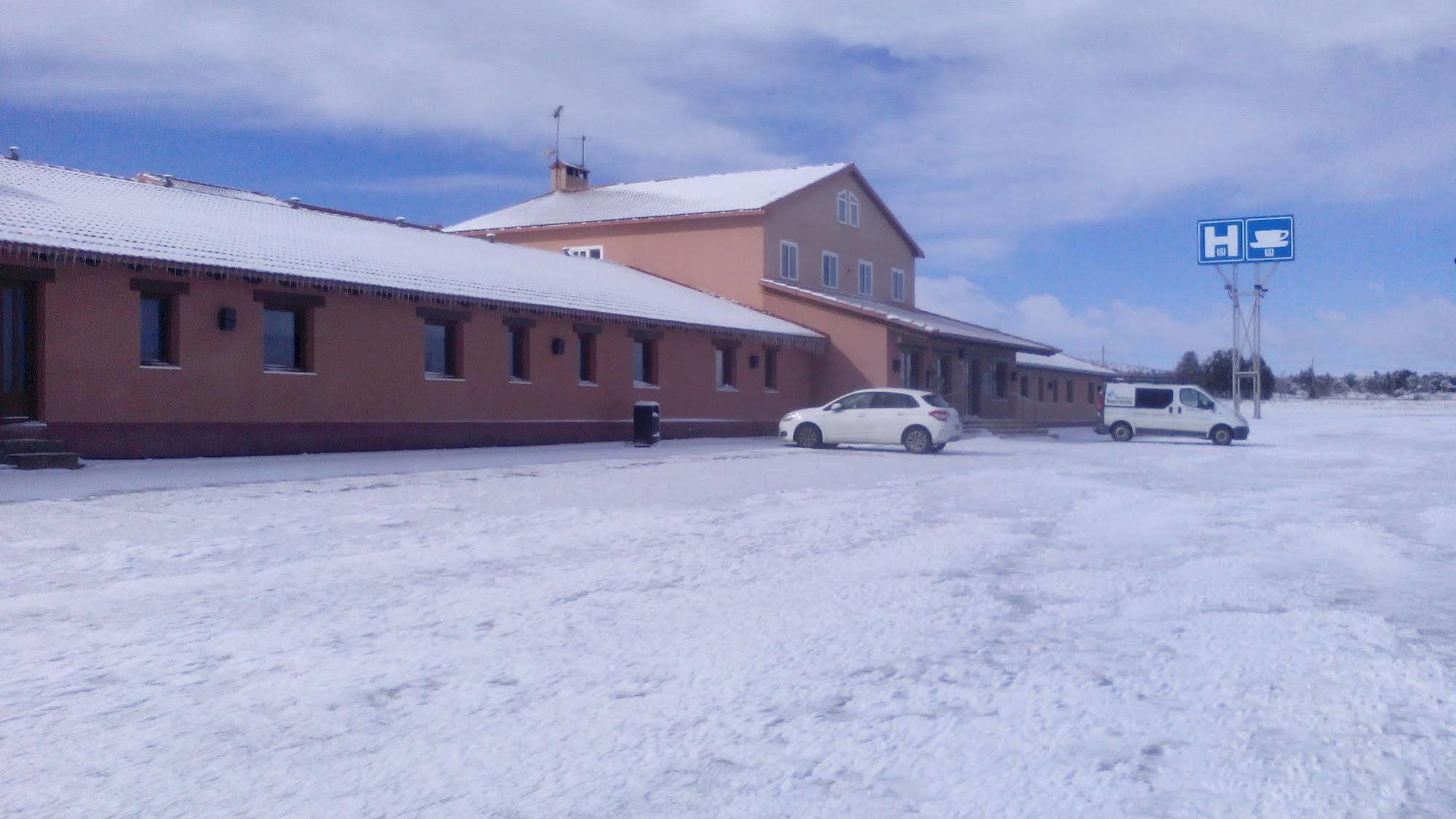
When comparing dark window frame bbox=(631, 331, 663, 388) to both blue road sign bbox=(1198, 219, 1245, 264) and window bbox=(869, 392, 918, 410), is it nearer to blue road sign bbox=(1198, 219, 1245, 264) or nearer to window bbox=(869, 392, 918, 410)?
window bbox=(869, 392, 918, 410)

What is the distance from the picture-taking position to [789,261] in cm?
3769

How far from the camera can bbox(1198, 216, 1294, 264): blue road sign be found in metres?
49.4

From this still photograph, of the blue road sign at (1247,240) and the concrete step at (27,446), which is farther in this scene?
the blue road sign at (1247,240)

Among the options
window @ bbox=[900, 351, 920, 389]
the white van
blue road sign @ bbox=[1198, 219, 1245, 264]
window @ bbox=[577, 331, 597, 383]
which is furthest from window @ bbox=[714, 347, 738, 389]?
blue road sign @ bbox=[1198, 219, 1245, 264]

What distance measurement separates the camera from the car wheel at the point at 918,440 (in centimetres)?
2489

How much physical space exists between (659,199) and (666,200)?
408mm

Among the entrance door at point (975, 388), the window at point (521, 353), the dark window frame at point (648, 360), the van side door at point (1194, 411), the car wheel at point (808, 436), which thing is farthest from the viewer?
the entrance door at point (975, 388)

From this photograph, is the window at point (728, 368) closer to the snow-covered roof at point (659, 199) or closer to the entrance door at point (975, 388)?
the snow-covered roof at point (659, 199)

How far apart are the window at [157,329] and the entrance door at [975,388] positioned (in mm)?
28860

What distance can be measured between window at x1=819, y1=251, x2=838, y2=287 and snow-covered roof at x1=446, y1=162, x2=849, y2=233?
2876 millimetres

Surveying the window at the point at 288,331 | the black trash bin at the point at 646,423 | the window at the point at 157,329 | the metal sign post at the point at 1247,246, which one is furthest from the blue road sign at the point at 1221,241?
the window at the point at 157,329

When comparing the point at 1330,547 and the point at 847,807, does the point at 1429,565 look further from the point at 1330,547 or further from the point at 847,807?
the point at 847,807

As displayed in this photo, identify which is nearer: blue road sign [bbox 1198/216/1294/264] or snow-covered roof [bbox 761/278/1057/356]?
snow-covered roof [bbox 761/278/1057/356]

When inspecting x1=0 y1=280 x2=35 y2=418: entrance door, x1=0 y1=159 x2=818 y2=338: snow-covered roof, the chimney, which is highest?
the chimney
